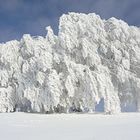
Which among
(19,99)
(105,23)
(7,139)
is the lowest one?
(7,139)

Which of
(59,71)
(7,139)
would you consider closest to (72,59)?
(59,71)

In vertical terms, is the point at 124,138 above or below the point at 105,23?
below

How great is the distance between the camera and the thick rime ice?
2292 centimetres

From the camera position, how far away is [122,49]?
2580 centimetres

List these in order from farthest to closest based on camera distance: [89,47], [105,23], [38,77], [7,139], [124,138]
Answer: [105,23], [89,47], [38,77], [7,139], [124,138]

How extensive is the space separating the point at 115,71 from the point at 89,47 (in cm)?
237

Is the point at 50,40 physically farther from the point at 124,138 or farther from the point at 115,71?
the point at 124,138

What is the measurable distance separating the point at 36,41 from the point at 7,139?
591 inches

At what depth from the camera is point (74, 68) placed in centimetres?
→ 2338

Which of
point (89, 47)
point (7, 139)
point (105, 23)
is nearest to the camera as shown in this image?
point (7, 139)

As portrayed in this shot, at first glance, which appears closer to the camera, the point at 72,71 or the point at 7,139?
the point at 7,139

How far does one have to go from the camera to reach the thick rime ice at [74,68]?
22922mm

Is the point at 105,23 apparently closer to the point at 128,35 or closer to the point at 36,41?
the point at 128,35

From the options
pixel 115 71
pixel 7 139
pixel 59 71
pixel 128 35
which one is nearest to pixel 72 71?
pixel 59 71
